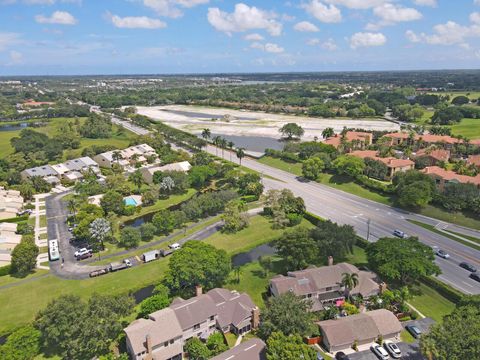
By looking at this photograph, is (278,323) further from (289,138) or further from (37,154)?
(289,138)

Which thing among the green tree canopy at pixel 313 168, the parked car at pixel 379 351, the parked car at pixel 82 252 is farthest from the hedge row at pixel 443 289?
the parked car at pixel 82 252

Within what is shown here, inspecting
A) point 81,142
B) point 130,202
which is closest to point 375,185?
point 130,202

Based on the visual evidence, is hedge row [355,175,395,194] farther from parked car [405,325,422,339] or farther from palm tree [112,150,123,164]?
palm tree [112,150,123,164]

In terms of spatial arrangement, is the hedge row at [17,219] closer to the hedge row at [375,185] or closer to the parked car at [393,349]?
the parked car at [393,349]

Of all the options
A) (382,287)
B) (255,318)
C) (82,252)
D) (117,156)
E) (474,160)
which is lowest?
(82,252)

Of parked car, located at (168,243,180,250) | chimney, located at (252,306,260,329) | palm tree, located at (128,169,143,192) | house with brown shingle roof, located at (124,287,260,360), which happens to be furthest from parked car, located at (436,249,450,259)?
palm tree, located at (128,169,143,192)

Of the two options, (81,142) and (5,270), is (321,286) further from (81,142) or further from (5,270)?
(81,142)

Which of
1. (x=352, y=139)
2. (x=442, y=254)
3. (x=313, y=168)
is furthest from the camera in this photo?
Answer: (x=352, y=139)
